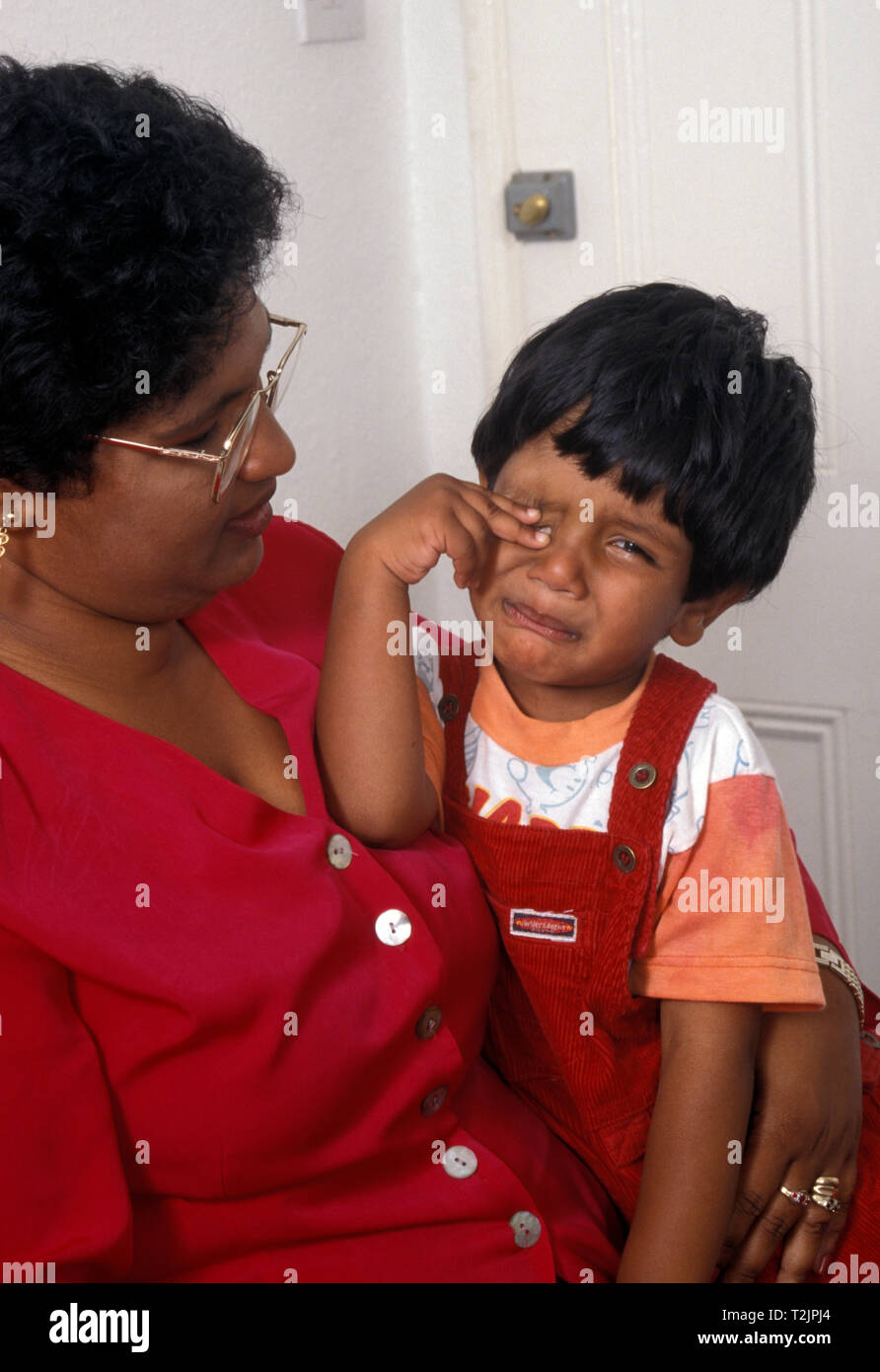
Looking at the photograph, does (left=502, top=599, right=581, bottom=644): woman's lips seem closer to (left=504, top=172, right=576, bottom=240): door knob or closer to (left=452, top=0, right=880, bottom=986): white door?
(left=452, top=0, right=880, bottom=986): white door

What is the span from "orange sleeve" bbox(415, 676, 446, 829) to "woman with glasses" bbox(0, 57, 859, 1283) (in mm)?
100

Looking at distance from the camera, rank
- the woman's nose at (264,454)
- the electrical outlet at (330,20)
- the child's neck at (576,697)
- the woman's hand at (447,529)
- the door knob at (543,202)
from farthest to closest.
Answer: the door knob at (543,202)
the electrical outlet at (330,20)
the child's neck at (576,697)
the woman's hand at (447,529)
the woman's nose at (264,454)

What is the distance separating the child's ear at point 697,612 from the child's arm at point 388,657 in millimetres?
185

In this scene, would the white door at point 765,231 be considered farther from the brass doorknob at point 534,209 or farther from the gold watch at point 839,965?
the gold watch at point 839,965

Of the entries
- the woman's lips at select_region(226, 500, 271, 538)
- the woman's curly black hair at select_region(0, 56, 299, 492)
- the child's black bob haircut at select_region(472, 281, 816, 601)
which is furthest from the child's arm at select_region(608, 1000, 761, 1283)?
the woman's curly black hair at select_region(0, 56, 299, 492)

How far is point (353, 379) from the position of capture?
200 centimetres

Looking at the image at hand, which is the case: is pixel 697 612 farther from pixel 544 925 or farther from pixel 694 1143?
pixel 694 1143

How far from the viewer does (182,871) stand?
944 mm

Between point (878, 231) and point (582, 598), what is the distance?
Answer: 103cm

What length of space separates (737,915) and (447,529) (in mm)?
396

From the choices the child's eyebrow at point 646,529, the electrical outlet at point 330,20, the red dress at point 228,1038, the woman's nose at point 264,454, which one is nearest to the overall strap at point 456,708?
the red dress at point 228,1038

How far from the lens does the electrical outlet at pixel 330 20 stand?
1.81 m

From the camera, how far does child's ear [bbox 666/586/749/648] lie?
120 cm

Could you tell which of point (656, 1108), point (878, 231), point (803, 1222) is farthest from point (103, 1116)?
point (878, 231)
